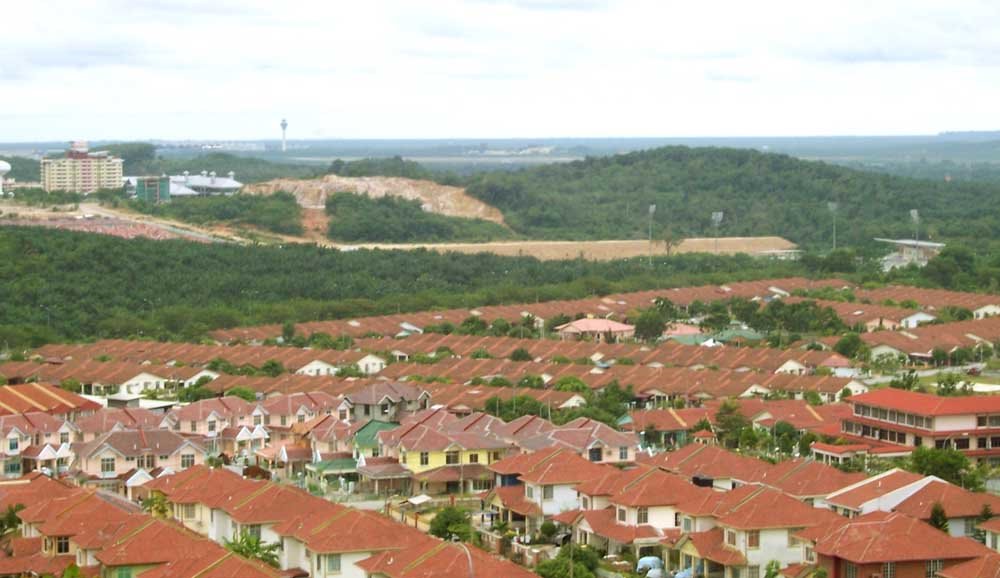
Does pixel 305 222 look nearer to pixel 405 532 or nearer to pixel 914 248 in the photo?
pixel 914 248

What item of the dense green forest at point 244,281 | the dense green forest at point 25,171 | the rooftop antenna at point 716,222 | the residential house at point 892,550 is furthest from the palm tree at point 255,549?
the dense green forest at point 25,171

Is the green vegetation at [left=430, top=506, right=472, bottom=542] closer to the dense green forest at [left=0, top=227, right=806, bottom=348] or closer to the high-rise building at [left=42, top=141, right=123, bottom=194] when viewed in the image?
the dense green forest at [left=0, top=227, right=806, bottom=348]

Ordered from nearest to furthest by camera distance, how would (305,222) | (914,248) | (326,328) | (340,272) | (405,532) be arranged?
(405,532) → (326,328) → (340,272) → (914,248) → (305,222)

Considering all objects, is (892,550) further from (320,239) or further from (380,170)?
(380,170)

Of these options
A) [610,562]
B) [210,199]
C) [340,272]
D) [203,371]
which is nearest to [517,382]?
[203,371]

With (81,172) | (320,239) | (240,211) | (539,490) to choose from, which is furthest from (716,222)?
(539,490)

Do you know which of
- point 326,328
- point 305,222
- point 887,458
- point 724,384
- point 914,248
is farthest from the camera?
point 305,222
